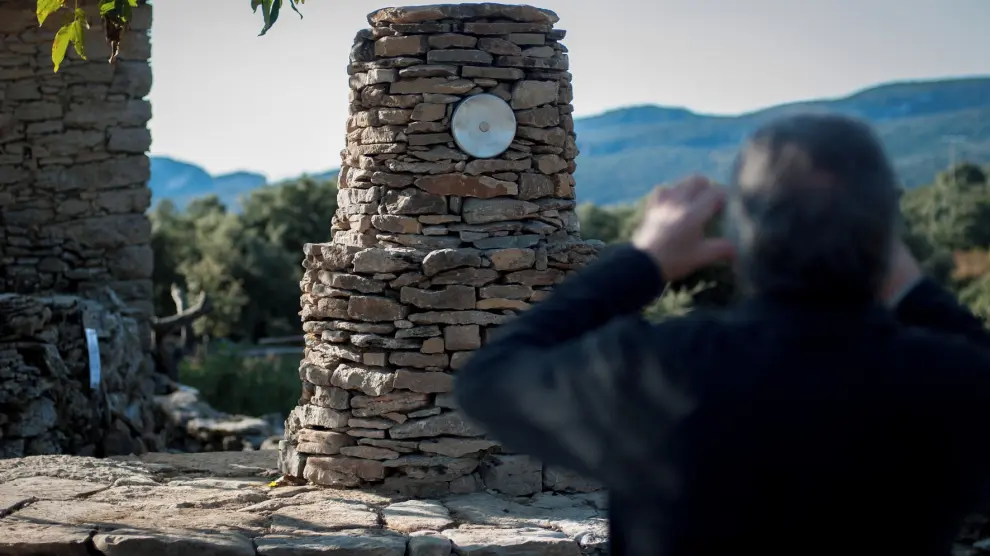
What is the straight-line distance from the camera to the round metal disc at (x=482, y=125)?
555 centimetres

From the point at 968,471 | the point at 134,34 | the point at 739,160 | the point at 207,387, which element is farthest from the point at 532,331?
the point at 207,387

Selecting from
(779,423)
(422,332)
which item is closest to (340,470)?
(422,332)

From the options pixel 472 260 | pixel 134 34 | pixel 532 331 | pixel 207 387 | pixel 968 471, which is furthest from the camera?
pixel 207 387

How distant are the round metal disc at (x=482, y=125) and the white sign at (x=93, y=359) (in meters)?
3.85

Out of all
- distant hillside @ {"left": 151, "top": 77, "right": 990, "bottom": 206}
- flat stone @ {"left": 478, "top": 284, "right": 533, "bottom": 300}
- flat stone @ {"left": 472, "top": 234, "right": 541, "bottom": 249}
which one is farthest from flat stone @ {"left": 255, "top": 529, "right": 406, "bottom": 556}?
distant hillside @ {"left": 151, "top": 77, "right": 990, "bottom": 206}

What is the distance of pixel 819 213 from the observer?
1.41 metres

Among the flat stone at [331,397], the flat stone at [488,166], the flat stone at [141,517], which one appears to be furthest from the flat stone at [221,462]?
the flat stone at [488,166]

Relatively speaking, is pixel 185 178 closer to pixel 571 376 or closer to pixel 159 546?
pixel 159 546

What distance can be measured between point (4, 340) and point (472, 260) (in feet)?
12.6

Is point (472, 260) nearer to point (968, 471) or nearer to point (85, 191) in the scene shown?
point (968, 471)

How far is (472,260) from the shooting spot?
5473 millimetres

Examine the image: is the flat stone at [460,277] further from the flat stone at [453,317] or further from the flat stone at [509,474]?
the flat stone at [509,474]

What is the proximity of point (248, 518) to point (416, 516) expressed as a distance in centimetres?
73

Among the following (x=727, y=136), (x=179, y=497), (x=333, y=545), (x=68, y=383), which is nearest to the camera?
(x=333, y=545)
